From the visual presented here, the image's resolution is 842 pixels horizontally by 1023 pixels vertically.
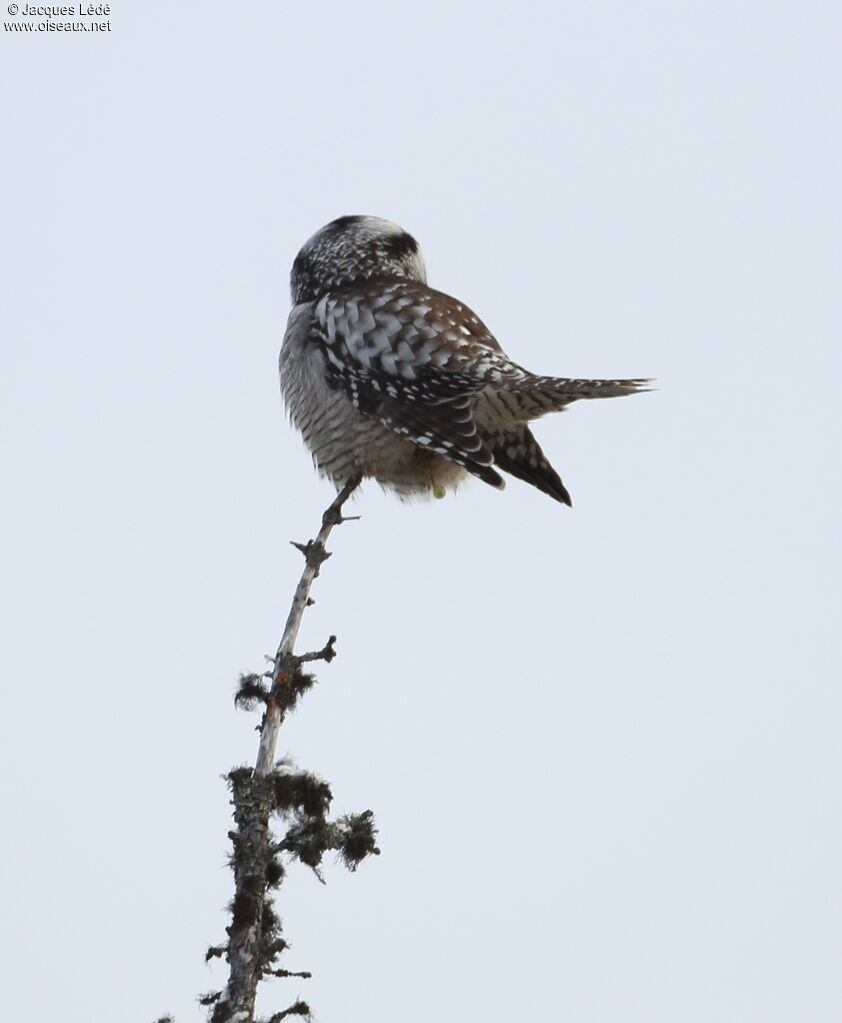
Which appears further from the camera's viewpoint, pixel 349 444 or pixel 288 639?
pixel 349 444

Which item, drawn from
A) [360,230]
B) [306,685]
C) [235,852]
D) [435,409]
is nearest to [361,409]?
[435,409]

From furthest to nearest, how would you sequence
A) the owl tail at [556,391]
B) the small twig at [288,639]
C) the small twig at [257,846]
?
the owl tail at [556,391] < the small twig at [288,639] < the small twig at [257,846]

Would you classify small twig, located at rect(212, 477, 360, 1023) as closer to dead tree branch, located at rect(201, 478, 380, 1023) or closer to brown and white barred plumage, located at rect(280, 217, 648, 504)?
dead tree branch, located at rect(201, 478, 380, 1023)

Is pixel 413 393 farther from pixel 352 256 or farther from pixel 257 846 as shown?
pixel 257 846

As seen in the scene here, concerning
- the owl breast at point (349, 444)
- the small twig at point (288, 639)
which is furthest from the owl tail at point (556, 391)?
the small twig at point (288, 639)

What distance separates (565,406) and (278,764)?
8.45 feet

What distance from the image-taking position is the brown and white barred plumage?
625 cm

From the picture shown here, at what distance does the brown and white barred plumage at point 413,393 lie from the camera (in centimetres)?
625

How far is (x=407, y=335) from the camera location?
665 centimetres


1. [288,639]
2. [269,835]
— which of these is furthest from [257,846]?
[288,639]

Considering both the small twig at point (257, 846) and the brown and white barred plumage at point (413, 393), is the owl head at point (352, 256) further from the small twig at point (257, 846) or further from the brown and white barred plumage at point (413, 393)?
the small twig at point (257, 846)

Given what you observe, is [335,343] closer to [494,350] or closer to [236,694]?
[494,350]

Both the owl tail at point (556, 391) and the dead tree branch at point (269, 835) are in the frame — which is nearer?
the dead tree branch at point (269, 835)

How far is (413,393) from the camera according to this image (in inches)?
253
